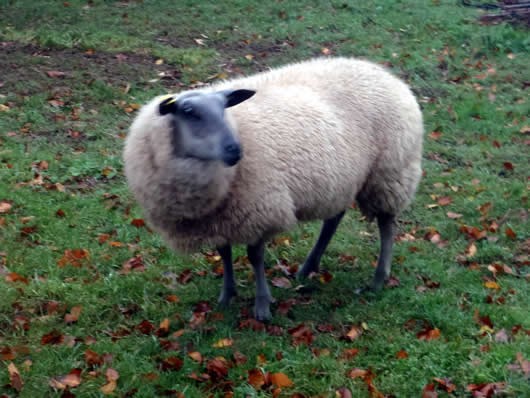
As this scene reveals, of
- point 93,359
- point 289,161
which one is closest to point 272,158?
point 289,161

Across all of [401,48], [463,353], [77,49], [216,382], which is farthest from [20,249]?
[401,48]

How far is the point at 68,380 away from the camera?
4156 millimetres

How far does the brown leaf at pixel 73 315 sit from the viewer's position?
15.8 feet

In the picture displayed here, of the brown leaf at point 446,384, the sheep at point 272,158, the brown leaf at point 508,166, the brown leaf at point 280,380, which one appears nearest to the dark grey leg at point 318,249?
the sheep at point 272,158

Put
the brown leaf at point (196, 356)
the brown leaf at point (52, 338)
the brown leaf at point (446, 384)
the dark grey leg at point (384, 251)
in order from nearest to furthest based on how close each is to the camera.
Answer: the brown leaf at point (446, 384)
the brown leaf at point (196, 356)
the brown leaf at point (52, 338)
the dark grey leg at point (384, 251)

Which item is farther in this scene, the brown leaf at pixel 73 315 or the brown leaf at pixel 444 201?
the brown leaf at pixel 444 201

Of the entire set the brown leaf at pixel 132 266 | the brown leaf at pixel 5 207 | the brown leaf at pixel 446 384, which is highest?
the brown leaf at pixel 446 384

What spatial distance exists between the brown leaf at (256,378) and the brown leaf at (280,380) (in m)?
0.06

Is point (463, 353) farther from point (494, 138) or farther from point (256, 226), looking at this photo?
point (494, 138)

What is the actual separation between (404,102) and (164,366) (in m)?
2.81

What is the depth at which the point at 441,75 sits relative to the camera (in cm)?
1069

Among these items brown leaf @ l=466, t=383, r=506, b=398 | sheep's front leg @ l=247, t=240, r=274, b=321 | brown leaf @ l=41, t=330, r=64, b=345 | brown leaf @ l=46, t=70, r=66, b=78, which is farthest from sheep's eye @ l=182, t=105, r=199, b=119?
brown leaf @ l=46, t=70, r=66, b=78

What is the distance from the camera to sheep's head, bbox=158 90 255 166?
425 cm

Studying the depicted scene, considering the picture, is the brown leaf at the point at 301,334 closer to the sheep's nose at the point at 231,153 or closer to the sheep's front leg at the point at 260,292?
the sheep's front leg at the point at 260,292
